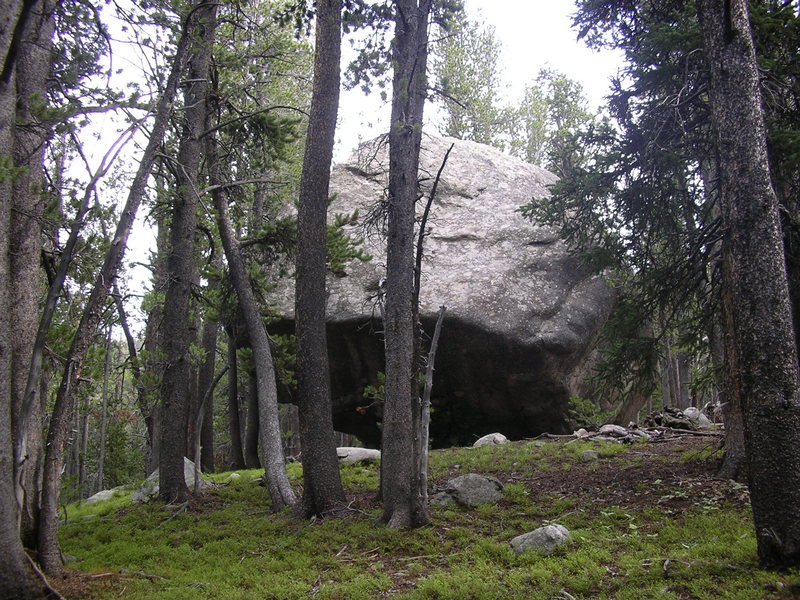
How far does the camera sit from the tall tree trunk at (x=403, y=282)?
6930 millimetres

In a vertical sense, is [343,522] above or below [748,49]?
below

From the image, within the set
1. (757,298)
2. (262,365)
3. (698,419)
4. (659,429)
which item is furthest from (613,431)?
(757,298)

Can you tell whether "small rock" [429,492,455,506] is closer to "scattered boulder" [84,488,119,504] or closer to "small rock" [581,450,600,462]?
"small rock" [581,450,600,462]

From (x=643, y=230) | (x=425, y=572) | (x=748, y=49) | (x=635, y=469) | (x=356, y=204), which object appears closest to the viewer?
(x=748, y=49)

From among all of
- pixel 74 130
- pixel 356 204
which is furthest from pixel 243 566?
pixel 356 204

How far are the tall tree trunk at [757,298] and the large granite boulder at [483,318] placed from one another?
6.85 metres

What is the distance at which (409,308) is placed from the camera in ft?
24.0

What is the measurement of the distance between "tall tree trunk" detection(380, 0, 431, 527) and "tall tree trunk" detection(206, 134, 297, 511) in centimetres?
206

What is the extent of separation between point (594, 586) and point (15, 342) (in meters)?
5.71

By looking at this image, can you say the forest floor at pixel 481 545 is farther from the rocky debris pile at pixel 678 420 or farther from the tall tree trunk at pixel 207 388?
the tall tree trunk at pixel 207 388

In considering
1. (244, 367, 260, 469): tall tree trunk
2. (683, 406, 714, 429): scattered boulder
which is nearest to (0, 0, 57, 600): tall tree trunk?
(244, 367, 260, 469): tall tree trunk

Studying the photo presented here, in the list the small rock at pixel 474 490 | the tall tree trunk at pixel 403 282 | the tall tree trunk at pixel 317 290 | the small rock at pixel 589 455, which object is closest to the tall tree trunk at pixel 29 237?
the tall tree trunk at pixel 317 290

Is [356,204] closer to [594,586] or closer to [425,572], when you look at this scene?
[425,572]

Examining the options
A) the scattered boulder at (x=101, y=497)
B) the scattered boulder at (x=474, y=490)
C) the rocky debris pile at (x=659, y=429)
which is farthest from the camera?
the scattered boulder at (x=101, y=497)
